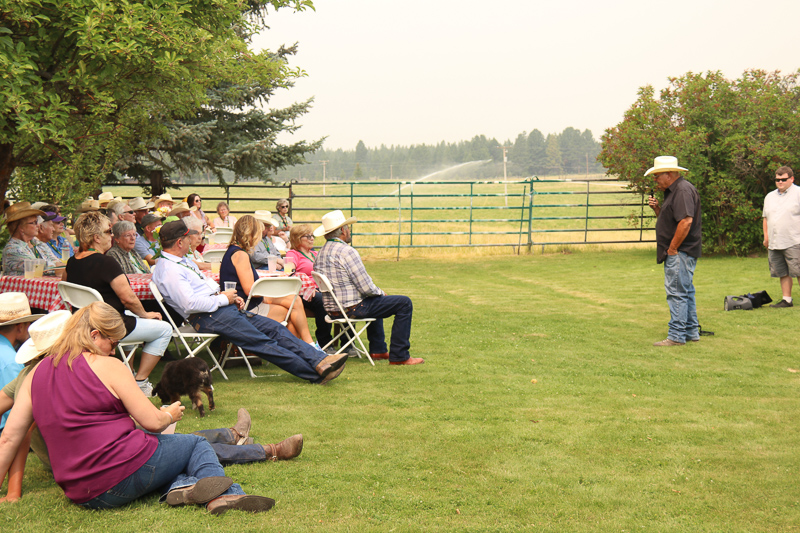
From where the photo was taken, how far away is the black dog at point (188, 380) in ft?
15.6

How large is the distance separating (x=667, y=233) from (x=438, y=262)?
958cm

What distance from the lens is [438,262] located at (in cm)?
1675

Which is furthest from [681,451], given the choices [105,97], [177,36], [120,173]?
[120,173]

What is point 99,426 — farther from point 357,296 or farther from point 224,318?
point 357,296

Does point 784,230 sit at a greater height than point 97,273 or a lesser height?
greater

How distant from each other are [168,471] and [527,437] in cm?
222

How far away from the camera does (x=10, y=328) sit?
3736 millimetres

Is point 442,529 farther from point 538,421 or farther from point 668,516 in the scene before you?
point 538,421

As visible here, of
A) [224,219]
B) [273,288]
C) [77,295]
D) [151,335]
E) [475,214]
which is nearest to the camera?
[77,295]

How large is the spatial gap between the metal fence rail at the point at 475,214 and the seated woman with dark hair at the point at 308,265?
11.3 feet

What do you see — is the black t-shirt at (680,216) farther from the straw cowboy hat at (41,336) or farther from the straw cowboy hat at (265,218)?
the straw cowboy hat at (41,336)

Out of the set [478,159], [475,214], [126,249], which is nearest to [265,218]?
[126,249]

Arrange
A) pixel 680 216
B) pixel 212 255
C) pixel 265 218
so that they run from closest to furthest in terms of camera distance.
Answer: pixel 680 216
pixel 212 255
pixel 265 218

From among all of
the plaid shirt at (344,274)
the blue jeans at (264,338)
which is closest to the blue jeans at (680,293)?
the plaid shirt at (344,274)
